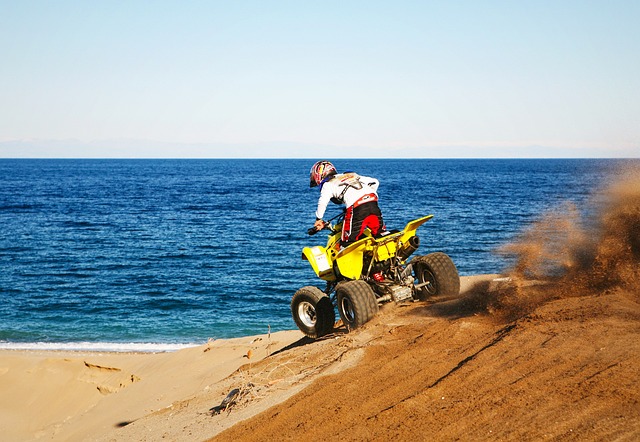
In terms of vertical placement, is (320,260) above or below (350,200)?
below

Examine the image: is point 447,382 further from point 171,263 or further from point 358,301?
point 171,263

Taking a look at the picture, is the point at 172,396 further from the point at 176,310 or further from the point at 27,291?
the point at 27,291

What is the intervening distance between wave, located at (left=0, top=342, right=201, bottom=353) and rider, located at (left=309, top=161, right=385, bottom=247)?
9.74m

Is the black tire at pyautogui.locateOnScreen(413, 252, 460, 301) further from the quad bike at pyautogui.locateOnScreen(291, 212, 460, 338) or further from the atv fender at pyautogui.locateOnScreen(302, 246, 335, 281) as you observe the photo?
the atv fender at pyautogui.locateOnScreen(302, 246, 335, 281)

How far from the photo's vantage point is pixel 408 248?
9586 mm

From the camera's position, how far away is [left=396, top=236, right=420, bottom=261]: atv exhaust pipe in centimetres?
949

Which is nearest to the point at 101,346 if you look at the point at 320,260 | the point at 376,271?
the point at 320,260

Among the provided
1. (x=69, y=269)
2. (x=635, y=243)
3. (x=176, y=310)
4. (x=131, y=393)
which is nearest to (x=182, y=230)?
(x=69, y=269)

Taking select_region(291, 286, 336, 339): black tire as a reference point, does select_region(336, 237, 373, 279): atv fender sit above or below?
above

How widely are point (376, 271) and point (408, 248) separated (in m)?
0.59

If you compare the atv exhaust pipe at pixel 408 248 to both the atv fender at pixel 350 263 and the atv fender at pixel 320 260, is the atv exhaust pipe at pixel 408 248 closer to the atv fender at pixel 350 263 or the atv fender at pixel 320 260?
the atv fender at pixel 350 263

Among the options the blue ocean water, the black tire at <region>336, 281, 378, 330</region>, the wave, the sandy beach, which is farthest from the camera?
the blue ocean water

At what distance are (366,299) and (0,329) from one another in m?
15.8

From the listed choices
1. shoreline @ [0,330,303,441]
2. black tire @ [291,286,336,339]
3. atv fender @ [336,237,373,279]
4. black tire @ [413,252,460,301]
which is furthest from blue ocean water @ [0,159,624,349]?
black tire @ [291,286,336,339]
